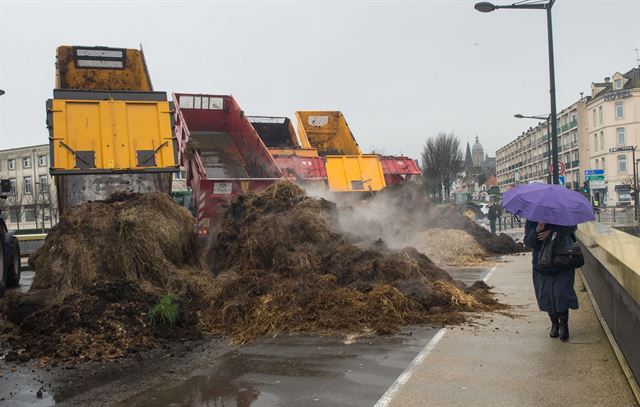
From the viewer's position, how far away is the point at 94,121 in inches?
402

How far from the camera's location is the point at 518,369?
16.8 feet

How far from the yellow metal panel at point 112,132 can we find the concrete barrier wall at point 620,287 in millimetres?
7045

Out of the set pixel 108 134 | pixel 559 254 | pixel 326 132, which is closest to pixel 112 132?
pixel 108 134

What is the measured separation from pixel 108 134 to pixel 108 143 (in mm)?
189

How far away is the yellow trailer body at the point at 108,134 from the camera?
9820 mm

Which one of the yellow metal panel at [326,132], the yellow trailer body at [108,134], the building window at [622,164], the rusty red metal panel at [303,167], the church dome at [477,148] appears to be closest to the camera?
the yellow trailer body at [108,134]

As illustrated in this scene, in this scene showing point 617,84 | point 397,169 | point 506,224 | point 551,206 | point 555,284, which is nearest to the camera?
point 551,206

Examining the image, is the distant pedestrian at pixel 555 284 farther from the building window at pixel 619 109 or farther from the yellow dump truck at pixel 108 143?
the building window at pixel 619 109

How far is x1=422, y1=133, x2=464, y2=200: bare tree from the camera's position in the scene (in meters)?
57.2

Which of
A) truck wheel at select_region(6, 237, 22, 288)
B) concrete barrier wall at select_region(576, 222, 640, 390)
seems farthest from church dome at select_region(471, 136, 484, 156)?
concrete barrier wall at select_region(576, 222, 640, 390)

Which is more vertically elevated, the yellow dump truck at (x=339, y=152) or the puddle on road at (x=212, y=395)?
the yellow dump truck at (x=339, y=152)

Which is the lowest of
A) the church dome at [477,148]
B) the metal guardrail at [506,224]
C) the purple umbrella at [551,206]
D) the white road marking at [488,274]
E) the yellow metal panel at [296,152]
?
the metal guardrail at [506,224]

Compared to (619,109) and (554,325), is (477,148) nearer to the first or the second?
(619,109)

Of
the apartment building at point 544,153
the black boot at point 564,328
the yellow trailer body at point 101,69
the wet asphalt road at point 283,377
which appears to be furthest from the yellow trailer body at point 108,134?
the apartment building at point 544,153
